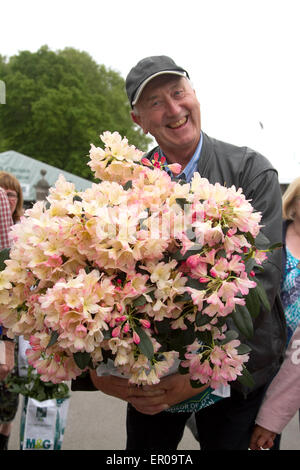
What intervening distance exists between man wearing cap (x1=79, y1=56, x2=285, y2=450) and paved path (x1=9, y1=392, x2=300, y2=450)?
2084 millimetres

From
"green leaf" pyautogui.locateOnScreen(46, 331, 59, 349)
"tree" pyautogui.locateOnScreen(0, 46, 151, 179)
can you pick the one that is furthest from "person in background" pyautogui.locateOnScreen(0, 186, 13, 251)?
"tree" pyautogui.locateOnScreen(0, 46, 151, 179)

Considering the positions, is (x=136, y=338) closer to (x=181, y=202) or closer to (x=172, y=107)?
(x=181, y=202)

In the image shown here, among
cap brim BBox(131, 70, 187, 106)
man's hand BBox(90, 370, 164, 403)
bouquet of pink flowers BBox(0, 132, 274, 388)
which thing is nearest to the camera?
bouquet of pink flowers BBox(0, 132, 274, 388)

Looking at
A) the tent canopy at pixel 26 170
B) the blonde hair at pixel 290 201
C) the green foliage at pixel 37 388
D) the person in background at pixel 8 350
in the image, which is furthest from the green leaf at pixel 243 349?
the tent canopy at pixel 26 170

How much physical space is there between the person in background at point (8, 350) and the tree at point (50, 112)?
1723 cm

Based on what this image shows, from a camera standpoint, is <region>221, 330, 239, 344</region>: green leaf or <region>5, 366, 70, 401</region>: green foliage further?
<region>5, 366, 70, 401</region>: green foliage

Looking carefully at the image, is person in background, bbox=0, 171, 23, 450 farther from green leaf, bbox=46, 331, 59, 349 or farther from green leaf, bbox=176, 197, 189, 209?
green leaf, bbox=176, 197, 189, 209

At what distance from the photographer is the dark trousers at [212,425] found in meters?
1.92

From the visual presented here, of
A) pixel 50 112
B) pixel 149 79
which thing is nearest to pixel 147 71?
pixel 149 79

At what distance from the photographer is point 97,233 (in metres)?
1.08

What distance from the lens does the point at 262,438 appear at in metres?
1.98

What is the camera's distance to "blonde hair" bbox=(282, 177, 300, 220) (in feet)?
8.91

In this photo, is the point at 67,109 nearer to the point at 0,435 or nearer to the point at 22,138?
the point at 22,138
